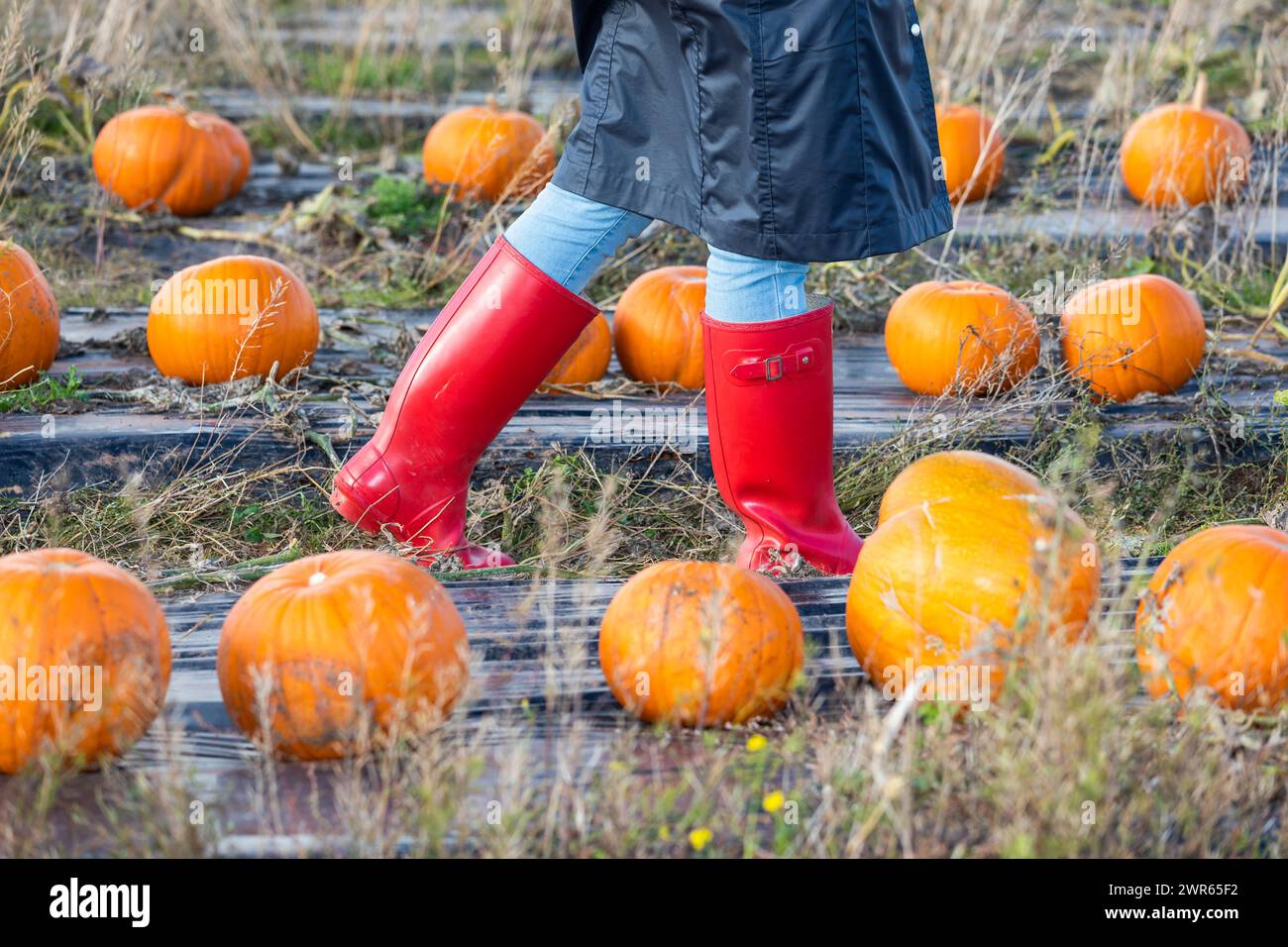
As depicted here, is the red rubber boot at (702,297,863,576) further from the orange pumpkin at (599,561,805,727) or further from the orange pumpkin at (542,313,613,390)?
the orange pumpkin at (542,313,613,390)

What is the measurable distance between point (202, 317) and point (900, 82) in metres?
1.90

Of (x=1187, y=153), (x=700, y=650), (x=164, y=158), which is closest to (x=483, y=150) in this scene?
(x=164, y=158)

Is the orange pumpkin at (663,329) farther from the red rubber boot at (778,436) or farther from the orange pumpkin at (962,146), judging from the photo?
the orange pumpkin at (962,146)

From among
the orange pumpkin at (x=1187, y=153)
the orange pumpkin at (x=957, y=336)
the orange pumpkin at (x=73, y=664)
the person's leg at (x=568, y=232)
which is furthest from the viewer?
the orange pumpkin at (x=1187, y=153)

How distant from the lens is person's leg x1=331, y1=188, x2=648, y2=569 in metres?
2.93

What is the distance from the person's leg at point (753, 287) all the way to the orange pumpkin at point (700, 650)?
2.13 feet

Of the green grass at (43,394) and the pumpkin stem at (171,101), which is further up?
the pumpkin stem at (171,101)

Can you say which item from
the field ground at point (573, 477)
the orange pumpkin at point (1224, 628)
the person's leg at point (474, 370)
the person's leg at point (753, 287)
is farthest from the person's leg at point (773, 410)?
the orange pumpkin at point (1224, 628)

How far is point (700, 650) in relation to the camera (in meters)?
2.23

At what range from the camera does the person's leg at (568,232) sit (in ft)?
9.49

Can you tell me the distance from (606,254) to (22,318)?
1607 millimetres

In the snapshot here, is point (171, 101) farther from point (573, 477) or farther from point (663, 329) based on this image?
point (573, 477)
